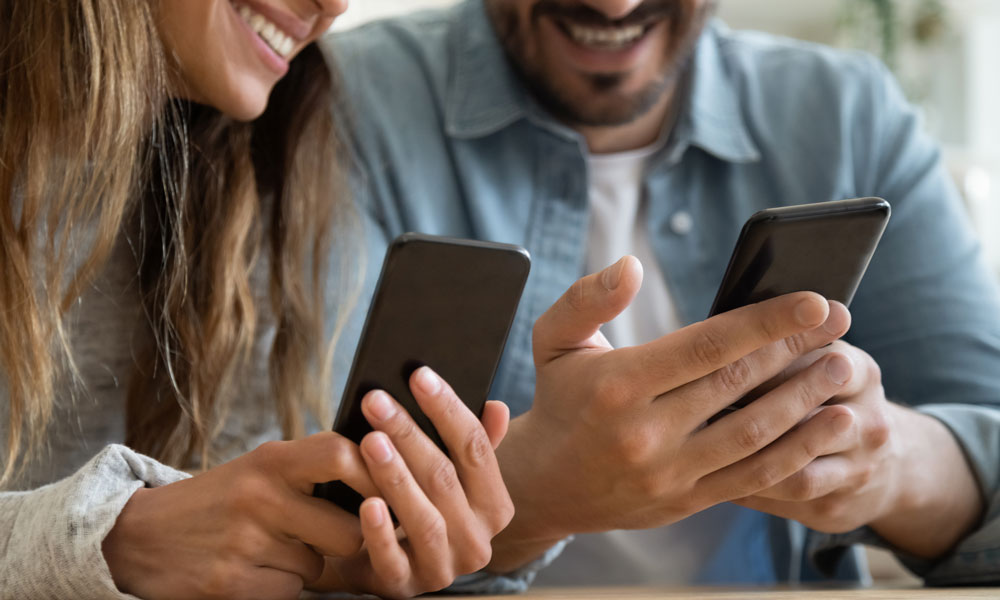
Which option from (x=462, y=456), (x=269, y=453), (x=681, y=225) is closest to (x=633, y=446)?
(x=462, y=456)

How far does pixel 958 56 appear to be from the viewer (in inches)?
161

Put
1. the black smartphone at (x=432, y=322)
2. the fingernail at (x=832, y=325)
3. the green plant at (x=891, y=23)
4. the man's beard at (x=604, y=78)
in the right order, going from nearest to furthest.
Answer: the black smartphone at (x=432, y=322)
the fingernail at (x=832, y=325)
the man's beard at (x=604, y=78)
the green plant at (x=891, y=23)

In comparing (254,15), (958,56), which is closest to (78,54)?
(254,15)

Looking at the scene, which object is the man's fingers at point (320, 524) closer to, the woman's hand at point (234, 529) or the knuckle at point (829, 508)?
the woman's hand at point (234, 529)

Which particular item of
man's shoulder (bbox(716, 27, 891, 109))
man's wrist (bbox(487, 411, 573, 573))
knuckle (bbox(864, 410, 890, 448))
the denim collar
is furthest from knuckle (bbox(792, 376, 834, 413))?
man's shoulder (bbox(716, 27, 891, 109))

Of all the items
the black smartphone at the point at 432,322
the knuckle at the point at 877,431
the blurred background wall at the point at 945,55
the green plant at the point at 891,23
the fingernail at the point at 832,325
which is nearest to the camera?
the black smartphone at the point at 432,322

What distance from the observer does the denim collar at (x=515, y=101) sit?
1.28m

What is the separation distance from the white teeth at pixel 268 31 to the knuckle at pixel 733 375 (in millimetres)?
614

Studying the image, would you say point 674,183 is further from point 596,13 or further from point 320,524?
point 320,524

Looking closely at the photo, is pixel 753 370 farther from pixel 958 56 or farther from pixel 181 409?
pixel 958 56

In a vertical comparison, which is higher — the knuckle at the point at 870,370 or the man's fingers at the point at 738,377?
the man's fingers at the point at 738,377

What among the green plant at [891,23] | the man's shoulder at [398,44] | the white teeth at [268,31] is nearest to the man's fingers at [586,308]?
the white teeth at [268,31]

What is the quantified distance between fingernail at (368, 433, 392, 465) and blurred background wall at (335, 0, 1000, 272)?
12.1 feet

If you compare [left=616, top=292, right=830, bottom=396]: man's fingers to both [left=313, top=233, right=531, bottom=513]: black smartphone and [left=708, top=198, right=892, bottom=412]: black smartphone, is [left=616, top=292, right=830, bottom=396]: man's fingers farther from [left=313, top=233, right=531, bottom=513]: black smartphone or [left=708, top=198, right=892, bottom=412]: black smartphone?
[left=313, top=233, right=531, bottom=513]: black smartphone
